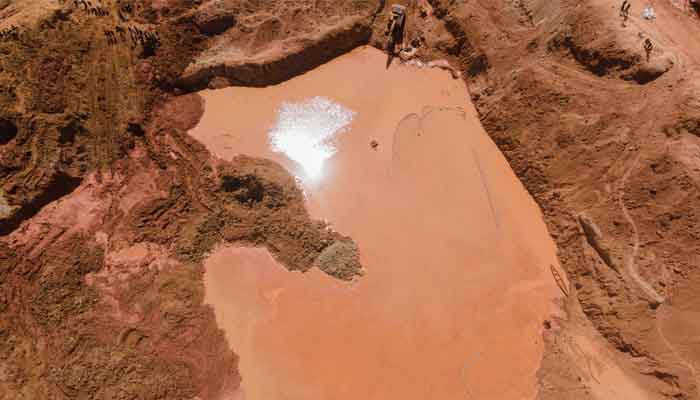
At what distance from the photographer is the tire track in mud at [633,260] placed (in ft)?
24.5

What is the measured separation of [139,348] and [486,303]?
24.5ft

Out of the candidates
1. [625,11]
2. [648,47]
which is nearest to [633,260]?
[648,47]

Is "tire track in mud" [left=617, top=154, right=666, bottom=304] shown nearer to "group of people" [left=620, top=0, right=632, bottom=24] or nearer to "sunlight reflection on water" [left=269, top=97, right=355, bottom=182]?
→ "group of people" [left=620, top=0, right=632, bottom=24]

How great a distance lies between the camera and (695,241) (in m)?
7.38

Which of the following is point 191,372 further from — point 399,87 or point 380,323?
point 399,87

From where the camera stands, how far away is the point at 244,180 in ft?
30.1

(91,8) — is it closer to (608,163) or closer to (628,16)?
(628,16)

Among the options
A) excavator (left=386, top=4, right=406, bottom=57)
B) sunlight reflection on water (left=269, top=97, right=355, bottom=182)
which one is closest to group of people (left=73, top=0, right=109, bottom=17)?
sunlight reflection on water (left=269, top=97, right=355, bottom=182)

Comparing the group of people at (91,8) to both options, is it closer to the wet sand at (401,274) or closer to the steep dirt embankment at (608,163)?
the wet sand at (401,274)

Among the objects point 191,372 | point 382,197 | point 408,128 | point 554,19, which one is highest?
point 554,19

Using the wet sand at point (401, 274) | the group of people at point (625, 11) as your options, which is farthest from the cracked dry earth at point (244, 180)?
the wet sand at point (401, 274)

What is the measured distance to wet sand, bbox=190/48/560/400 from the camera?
7.96m

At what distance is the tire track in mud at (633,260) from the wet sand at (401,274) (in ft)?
5.08

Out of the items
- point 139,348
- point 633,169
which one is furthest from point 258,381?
point 633,169
